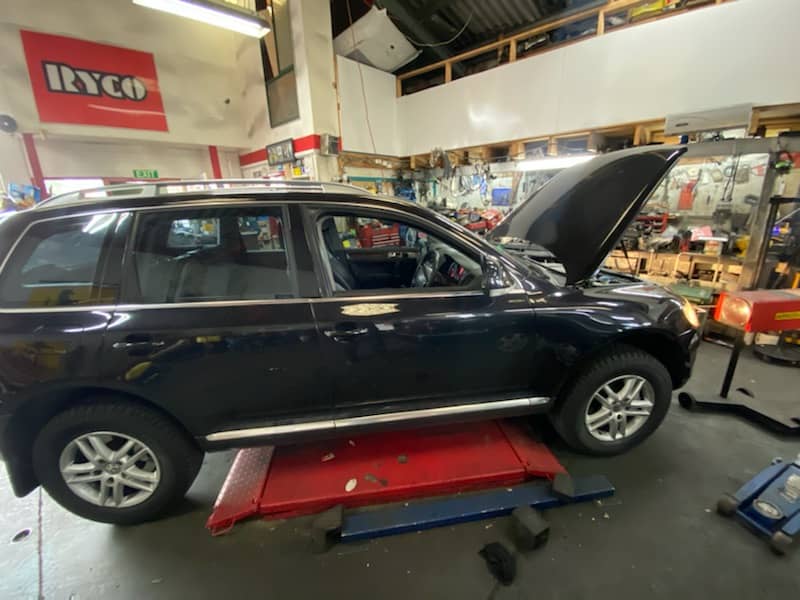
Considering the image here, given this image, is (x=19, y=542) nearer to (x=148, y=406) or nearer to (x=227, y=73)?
(x=148, y=406)

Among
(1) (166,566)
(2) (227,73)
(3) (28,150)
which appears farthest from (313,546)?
(2) (227,73)

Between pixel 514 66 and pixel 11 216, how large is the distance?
5447 mm

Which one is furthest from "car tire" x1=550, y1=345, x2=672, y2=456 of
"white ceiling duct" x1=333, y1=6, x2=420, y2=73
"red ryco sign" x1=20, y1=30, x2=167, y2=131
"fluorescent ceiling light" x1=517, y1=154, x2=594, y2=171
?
"red ryco sign" x1=20, y1=30, x2=167, y2=131

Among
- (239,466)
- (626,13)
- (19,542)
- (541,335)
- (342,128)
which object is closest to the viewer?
(19,542)

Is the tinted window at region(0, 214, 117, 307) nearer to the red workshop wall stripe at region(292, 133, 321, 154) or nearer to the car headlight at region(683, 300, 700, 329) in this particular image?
the car headlight at region(683, 300, 700, 329)

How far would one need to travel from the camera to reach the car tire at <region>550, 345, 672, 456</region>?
1871mm

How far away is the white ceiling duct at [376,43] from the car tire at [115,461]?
19.7ft

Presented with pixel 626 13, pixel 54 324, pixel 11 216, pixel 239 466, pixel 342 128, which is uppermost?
pixel 626 13

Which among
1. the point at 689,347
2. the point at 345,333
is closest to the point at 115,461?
the point at 345,333

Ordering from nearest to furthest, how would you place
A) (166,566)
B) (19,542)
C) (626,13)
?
(166,566) < (19,542) < (626,13)

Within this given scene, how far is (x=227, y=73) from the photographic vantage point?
21.2ft

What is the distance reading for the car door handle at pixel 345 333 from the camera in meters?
1.54

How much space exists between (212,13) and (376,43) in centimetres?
247

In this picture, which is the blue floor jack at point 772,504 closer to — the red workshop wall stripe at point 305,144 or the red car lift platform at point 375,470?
the red car lift platform at point 375,470
